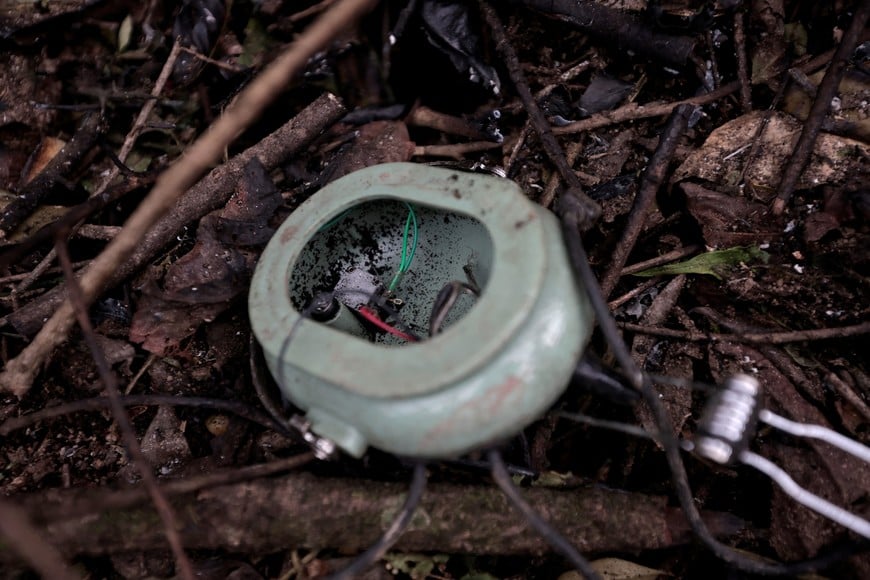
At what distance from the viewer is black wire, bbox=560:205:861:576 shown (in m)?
1.50

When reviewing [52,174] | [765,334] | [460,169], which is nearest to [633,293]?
[765,334]

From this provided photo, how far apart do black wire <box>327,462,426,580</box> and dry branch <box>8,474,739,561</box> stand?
181mm

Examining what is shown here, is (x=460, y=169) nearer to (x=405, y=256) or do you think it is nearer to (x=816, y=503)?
(x=405, y=256)

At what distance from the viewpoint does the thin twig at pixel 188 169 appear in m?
1.28

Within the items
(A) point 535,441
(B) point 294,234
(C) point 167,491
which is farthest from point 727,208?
(C) point 167,491

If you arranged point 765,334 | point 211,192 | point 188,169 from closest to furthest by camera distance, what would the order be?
1. point 188,169
2. point 765,334
3. point 211,192

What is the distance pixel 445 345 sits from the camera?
4.71 feet

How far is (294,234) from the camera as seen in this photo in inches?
70.5

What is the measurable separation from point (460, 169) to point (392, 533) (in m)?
1.08

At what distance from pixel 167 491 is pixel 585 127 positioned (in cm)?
178

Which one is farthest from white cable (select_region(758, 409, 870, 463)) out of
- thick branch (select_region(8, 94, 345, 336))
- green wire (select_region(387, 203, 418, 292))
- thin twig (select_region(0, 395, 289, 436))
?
thick branch (select_region(8, 94, 345, 336))

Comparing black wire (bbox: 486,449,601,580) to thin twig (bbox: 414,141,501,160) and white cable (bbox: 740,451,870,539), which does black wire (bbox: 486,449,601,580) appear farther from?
thin twig (bbox: 414,141,501,160)

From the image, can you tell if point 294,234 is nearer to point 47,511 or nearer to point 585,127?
point 47,511

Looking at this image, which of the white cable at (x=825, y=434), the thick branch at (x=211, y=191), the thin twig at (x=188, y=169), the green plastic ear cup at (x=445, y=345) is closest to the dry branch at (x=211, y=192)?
the thick branch at (x=211, y=191)
